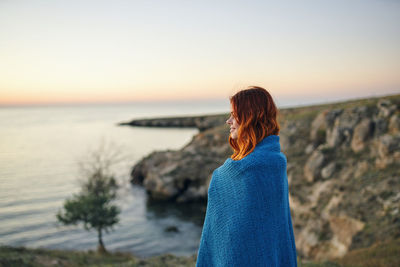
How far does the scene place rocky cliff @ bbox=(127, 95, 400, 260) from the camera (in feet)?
53.7

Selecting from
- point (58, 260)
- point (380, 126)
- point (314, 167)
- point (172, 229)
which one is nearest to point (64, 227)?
point (172, 229)

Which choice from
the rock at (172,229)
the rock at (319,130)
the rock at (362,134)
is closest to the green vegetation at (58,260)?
the rock at (172,229)

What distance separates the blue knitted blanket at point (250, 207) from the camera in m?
2.53

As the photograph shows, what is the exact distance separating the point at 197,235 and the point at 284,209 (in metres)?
28.3

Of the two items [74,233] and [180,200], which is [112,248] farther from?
[180,200]

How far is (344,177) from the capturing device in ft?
70.9

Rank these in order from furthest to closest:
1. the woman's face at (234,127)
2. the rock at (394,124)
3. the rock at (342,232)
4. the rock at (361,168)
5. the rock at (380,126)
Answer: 1. the rock at (380,126)
2. the rock at (394,124)
3. the rock at (361,168)
4. the rock at (342,232)
5. the woman's face at (234,127)

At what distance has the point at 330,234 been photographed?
58.8 feet

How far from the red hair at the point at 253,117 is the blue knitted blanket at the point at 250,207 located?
0.08m

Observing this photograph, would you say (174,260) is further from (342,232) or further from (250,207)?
(250,207)

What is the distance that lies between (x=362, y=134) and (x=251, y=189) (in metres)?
25.0

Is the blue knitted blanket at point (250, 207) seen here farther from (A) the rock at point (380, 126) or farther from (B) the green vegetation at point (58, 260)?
(A) the rock at point (380, 126)

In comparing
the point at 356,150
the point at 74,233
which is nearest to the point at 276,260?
the point at 356,150

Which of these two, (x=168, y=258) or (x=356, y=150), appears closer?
(x=168, y=258)
